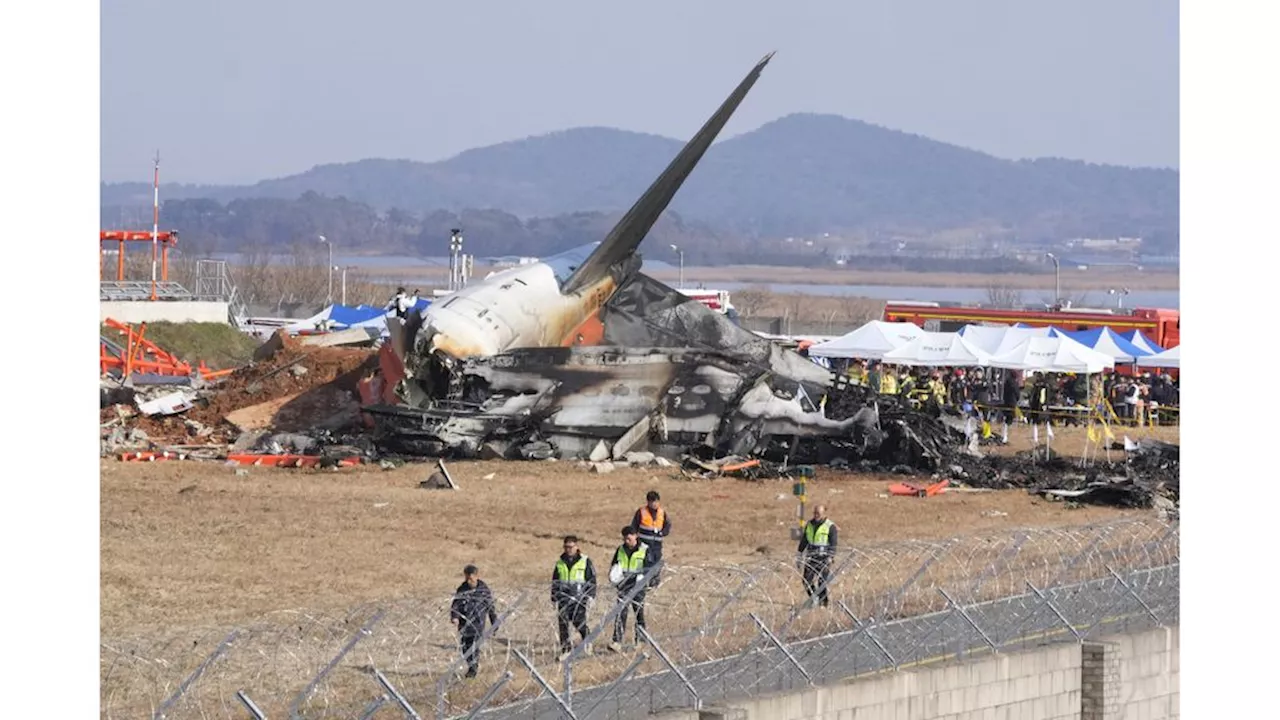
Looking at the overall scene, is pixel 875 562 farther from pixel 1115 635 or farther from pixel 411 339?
pixel 411 339

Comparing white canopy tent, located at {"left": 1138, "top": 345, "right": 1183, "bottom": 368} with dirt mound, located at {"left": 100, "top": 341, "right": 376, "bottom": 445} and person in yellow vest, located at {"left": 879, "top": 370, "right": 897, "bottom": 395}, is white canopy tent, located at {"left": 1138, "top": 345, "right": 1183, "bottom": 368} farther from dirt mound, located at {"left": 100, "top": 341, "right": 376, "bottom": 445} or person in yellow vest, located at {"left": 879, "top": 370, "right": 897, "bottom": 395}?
dirt mound, located at {"left": 100, "top": 341, "right": 376, "bottom": 445}

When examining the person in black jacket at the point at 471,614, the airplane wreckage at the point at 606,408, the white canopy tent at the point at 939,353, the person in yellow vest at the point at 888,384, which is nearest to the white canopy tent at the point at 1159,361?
the white canopy tent at the point at 939,353

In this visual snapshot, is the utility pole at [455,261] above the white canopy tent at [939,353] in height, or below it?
above

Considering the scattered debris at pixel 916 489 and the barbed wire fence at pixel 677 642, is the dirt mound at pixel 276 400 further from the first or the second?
the barbed wire fence at pixel 677 642

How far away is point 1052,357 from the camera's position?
5262cm

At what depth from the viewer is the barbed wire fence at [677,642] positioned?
16.3m

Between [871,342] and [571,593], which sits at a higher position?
[871,342]

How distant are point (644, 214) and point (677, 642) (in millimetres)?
31034

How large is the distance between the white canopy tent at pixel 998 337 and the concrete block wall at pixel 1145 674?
109ft

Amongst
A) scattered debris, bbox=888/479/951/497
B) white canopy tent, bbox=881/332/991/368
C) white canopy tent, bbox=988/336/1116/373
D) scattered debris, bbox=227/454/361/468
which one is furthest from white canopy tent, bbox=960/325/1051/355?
scattered debris, bbox=227/454/361/468

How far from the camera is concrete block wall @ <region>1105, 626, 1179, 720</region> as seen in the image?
67.0ft

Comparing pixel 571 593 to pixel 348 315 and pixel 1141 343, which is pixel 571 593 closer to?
pixel 1141 343

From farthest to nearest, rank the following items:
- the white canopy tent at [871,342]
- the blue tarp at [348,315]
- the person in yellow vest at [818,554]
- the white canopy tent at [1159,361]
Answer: the blue tarp at [348,315], the white canopy tent at [1159,361], the white canopy tent at [871,342], the person in yellow vest at [818,554]

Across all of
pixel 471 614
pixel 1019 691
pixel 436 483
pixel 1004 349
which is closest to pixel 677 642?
pixel 471 614
